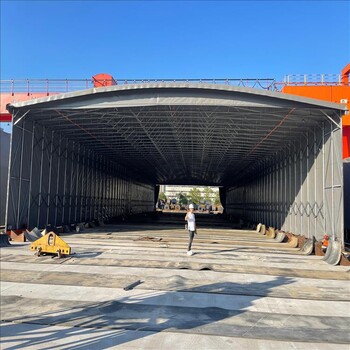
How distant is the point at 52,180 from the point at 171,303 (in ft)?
56.8

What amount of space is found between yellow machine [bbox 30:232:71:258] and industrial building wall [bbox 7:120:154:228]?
607 centimetres

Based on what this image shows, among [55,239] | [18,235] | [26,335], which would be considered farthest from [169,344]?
[18,235]

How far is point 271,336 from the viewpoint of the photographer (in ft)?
19.0

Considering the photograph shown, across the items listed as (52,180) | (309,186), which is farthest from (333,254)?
(52,180)

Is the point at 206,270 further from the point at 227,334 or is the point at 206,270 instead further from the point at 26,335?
the point at 26,335

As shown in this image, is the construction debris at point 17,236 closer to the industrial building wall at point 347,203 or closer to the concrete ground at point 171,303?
the concrete ground at point 171,303

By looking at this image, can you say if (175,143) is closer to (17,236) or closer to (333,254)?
(17,236)

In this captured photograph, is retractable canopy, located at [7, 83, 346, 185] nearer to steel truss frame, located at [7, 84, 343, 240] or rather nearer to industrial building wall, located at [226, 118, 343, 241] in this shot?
steel truss frame, located at [7, 84, 343, 240]

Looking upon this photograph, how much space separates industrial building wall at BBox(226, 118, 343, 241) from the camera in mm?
15508

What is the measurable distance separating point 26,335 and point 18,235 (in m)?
12.7

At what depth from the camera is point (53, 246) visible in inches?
Result: 498

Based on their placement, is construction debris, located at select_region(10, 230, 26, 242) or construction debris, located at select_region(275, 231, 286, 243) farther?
construction debris, located at select_region(275, 231, 286, 243)

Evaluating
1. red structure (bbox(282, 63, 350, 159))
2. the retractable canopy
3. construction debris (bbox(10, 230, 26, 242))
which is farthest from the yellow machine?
red structure (bbox(282, 63, 350, 159))

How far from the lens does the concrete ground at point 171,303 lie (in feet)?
18.4
